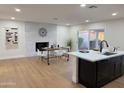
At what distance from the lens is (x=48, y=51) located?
5.84m

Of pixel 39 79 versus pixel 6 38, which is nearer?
pixel 39 79

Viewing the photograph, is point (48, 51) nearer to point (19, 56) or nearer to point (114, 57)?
point (19, 56)

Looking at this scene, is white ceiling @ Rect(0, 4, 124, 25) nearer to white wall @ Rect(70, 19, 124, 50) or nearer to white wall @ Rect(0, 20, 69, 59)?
white wall @ Rect(70, 19, 124, 50)

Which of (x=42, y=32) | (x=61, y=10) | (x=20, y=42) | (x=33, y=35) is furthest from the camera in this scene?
(x=42, y=32)

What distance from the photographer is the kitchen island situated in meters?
2.96

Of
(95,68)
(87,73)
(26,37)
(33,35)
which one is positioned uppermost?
(33,35)

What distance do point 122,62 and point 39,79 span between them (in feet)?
9.82

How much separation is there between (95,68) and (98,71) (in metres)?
0.16

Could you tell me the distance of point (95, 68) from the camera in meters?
2.91

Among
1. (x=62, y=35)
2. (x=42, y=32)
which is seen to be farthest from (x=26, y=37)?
(x=62, y=35)

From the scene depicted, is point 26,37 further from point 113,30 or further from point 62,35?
point 113,30

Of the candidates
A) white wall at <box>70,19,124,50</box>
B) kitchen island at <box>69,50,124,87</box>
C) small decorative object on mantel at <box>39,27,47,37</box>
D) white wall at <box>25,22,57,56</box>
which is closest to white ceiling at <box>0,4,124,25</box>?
white wall at <box>70,19,124,50</box>
